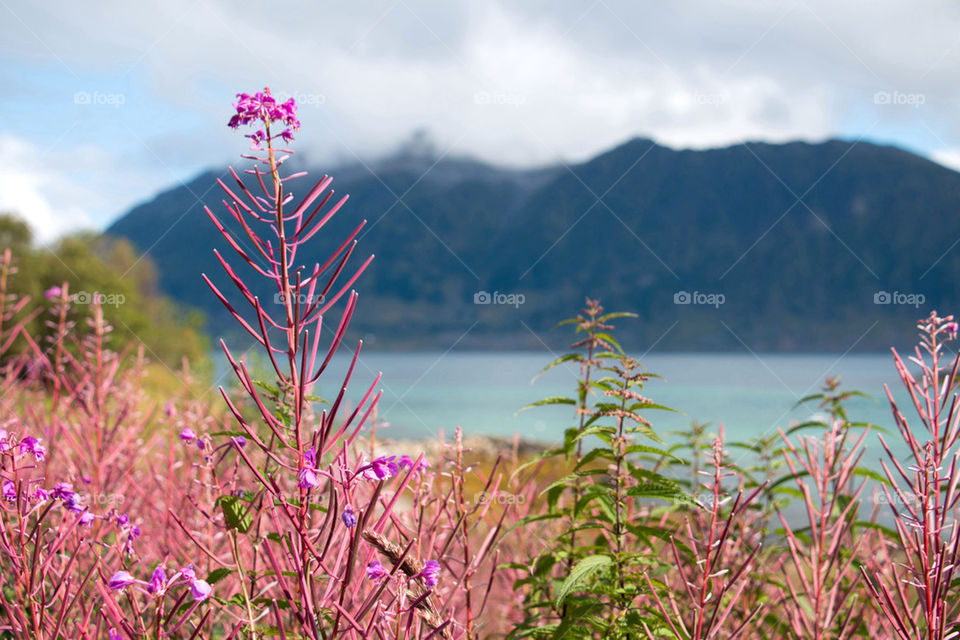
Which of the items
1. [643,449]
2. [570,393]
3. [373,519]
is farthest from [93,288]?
A: [643,449]

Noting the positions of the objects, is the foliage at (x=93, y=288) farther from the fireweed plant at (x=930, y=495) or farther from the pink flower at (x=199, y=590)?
the fireweed plant at (x=930, y=495)

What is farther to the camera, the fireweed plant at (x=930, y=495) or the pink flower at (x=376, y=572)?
the fireweed plant at (x=930, y=495)

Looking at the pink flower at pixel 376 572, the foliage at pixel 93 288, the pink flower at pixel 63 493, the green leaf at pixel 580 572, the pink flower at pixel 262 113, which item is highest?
the foliage at pixel 93 288

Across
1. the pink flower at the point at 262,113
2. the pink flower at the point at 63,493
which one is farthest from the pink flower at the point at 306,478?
the pink flower at the point at 63,493

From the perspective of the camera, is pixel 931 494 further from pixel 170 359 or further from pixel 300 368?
pixel 170 359

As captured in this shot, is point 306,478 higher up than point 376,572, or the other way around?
point 306,478

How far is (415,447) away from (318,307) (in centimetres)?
2543

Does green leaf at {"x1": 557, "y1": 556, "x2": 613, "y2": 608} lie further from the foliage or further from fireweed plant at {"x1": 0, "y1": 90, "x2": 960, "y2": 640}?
the foliage

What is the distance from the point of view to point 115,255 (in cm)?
5553

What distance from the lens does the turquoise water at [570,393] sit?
177 ft

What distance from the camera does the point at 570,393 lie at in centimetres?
3152

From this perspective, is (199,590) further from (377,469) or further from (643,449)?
(643,449)

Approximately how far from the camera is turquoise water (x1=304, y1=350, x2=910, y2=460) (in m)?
54.0

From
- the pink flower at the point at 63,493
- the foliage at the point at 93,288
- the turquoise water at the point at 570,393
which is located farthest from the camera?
the turquoise water at the point at 570,393
